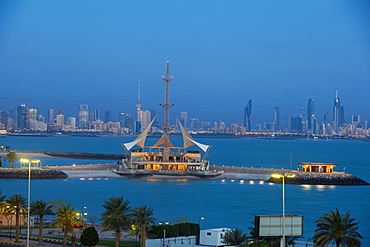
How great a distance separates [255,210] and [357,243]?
29.7 m

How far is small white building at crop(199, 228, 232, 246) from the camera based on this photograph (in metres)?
36.9

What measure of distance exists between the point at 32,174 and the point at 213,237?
178ft

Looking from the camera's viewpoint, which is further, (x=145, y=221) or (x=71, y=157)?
(x=71, y=157)

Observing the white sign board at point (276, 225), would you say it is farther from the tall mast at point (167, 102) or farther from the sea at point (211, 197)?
the tall mast at point (167, 102)

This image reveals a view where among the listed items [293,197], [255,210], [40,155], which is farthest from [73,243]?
→ [40,155]

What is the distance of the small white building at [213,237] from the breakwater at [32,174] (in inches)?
2072

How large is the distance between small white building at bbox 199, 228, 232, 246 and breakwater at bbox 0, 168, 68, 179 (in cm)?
5263

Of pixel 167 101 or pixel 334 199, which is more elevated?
pixel 167 101

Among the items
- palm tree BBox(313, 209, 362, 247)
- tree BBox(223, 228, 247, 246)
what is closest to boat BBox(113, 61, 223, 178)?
tree BBox(223, 228, 247, 246)

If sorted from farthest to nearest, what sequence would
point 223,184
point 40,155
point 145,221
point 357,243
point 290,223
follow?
1. point 40,155
2. point 223,184
3. point 145,221
4. point 357,243
5. point 290,223

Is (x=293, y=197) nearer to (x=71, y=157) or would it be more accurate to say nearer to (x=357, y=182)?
(x=357, y=182)

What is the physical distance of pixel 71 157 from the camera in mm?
143500

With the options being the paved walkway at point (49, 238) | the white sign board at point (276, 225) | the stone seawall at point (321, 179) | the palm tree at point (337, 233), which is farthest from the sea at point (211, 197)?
the white sign board at point (276, 225)

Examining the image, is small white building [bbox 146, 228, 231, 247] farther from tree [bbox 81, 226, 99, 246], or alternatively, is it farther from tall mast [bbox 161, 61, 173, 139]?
tall mast [bbox 161, 61, 173, 139]
